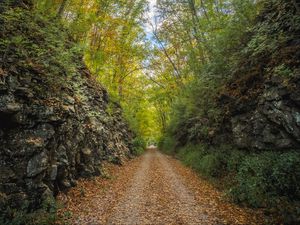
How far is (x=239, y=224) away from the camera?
590 cm

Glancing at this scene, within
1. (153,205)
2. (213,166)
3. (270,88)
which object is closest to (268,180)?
(270,88)

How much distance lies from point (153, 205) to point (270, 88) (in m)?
6.21

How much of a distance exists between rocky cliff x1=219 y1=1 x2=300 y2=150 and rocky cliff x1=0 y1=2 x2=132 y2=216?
741 centimetres

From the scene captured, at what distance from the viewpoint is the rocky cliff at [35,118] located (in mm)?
6410

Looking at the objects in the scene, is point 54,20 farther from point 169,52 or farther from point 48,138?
point 169,52

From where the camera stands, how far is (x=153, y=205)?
7.77 metres

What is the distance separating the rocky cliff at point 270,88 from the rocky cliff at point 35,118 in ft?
24.3

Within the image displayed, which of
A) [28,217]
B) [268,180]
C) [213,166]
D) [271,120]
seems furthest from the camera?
[213,166]

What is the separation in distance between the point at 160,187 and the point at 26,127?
624 centimetres

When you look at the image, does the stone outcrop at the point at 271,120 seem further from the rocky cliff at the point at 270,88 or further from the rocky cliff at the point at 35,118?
the rocky cliff at the point at 35,118

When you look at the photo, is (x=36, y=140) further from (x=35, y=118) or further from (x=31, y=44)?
(x=31, y=44)

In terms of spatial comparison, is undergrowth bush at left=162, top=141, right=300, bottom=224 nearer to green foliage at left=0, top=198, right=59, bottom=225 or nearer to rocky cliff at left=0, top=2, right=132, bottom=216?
green foliage at left=0, top=198, right=59, bottom=225

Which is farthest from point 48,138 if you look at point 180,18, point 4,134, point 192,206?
point 180,18

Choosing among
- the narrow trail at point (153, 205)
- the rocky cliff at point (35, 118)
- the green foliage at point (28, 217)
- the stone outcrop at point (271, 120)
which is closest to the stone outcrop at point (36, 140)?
the rocky cliff at point (35, 118)
